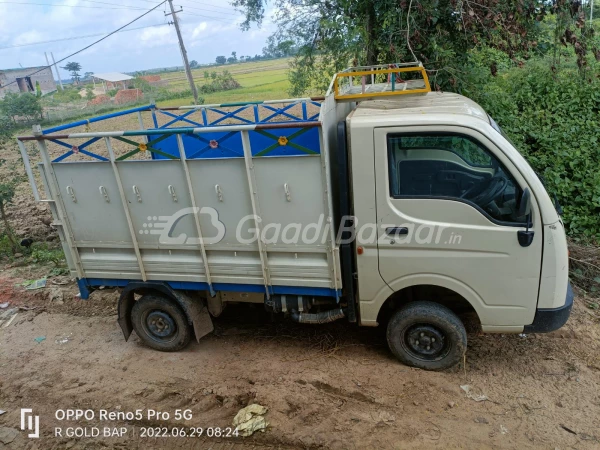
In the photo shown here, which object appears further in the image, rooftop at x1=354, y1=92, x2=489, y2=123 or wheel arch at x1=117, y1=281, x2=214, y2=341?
wheel arch at x1=117, y1=281, x2=214, y2=341

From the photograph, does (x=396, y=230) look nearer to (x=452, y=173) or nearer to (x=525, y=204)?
Result: (x=452, y=173)

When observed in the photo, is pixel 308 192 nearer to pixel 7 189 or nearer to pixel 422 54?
pixel 422 54

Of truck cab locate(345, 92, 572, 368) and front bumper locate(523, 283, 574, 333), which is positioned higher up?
truck cab locate(345, 92, 572, 368)

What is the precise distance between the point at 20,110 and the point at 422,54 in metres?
17.2

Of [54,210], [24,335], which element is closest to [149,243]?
[54,210]

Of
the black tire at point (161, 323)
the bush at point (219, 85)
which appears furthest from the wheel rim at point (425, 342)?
the bush at point (219, 85)

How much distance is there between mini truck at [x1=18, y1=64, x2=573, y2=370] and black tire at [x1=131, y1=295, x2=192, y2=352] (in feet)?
0.09

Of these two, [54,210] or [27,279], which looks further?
[27,279]

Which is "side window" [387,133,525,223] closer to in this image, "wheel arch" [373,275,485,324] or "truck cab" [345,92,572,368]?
"truck cab" [345,92,572,368]

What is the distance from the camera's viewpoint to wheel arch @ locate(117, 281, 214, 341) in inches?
163

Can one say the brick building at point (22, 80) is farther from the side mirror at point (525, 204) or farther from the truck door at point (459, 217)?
the side mirror at point (525, 204)

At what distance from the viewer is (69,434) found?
357 centimetres
